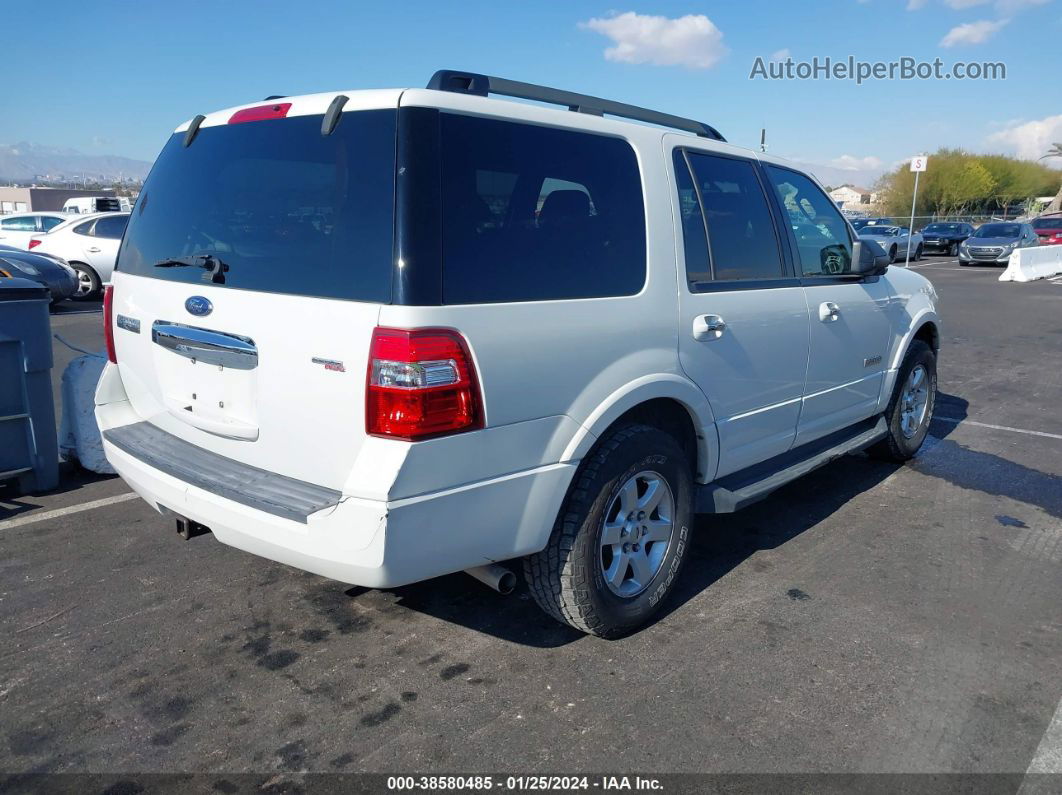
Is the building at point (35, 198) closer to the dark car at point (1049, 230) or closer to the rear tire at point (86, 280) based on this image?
the rear tire at point (86, 280)

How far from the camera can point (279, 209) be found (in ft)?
9.23

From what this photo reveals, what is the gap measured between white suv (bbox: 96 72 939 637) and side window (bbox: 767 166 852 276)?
0.41 meters

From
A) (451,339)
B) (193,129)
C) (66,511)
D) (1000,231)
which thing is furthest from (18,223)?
(1000,231)

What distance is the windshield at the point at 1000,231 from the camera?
2652cm

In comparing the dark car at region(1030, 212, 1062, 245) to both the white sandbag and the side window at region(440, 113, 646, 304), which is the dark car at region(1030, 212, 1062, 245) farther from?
the white sandbag

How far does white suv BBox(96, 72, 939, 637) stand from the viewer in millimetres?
2518

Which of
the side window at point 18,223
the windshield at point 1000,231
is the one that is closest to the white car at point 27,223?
the side window at point 18,223

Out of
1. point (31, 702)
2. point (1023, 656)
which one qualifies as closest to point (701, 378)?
point (1023, 656)

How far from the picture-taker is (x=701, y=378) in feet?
11.4

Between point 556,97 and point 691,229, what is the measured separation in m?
0.81

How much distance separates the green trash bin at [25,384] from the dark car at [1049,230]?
1265 inches

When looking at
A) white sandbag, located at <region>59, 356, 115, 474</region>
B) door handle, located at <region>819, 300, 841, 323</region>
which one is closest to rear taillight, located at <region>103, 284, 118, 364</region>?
white sandbag, located at <region>59, 356, 115, 474</region>

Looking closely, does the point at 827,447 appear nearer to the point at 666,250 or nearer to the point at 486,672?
the point at 666,250

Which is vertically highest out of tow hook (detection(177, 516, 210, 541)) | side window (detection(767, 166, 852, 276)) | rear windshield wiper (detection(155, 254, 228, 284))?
side window (detection(767, 166, 852, 276))
